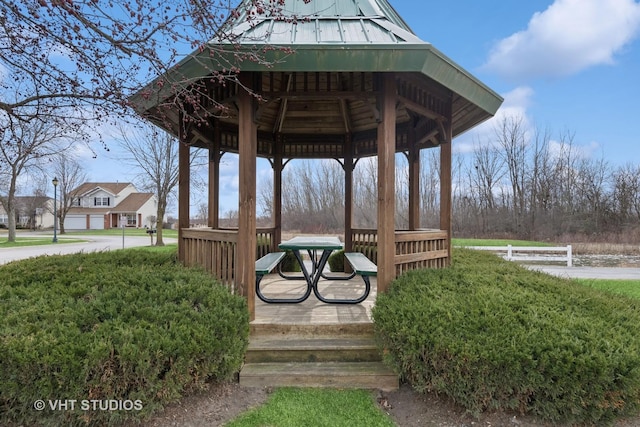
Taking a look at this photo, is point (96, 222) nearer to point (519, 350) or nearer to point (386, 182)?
point (386, 182)

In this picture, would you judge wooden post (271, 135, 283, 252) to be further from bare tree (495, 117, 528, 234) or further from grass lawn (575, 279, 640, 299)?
bare tree (495, 117, 528, 234)

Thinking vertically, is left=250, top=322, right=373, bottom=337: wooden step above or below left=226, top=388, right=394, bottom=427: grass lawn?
above

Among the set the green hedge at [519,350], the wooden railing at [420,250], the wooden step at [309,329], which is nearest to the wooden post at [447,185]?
the wooden railing at [420,250]

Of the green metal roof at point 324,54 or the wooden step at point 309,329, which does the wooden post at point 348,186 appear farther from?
the wooden step at point 309,329

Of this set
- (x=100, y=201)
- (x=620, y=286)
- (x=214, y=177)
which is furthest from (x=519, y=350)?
(x=100, y=201)

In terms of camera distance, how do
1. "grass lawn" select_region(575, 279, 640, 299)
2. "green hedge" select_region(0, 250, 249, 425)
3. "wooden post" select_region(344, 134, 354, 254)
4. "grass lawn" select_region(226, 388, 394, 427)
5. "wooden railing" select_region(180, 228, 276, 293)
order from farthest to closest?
"wooden post" select_region(344, 134, 354, 254) → "grass lawn" select_region(575, 279, 640, 299) → "wooden railing" select_region(180, 228, 276, 293) → "grass lawn" select_region(226, 388, 394, 427) → "green hedge" select_region(0, 250, 249, 425)

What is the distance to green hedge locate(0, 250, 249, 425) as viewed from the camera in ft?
7.53

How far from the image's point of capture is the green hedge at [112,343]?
→ 2.29 metres

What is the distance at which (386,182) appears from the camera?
12.6 ft

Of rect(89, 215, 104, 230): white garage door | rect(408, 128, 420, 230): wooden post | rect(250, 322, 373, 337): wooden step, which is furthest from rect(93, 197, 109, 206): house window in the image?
rect(250, 322, 373, 337): wooden step

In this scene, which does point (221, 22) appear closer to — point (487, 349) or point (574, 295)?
point (487, 349)

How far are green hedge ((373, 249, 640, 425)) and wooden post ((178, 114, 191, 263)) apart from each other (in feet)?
10.6

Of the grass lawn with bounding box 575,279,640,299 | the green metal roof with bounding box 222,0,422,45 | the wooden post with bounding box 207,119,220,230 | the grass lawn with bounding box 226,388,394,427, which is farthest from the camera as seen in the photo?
the grass lawn with bounding box 575,279,640,299

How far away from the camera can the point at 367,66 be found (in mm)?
3375
